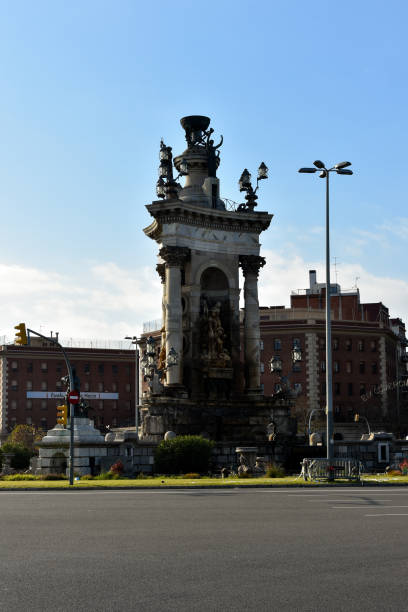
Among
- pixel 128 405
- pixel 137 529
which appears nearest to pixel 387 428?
pixel 128 405

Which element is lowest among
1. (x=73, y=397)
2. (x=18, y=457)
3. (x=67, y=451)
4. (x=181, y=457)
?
(x=18, y=457)

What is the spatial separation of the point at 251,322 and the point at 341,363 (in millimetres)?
66818

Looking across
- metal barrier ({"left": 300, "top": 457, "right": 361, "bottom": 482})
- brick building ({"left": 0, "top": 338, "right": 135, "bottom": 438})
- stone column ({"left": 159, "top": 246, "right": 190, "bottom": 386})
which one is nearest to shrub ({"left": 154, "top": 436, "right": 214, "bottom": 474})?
metal barrier ({"left": 300, "top": 457, "right": 361, "bottom": 482})

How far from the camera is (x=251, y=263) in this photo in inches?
2098

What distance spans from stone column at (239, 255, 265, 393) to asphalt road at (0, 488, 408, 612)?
32.3 metres

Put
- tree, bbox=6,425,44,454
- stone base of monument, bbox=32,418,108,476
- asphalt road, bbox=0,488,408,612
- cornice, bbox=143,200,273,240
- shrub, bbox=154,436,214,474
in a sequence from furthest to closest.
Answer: tree, bbox=6,425,44,454 < cornice, bbox=143,200,273,240 < stone base of monument, bbox=32,418,108,476 < shrub, bbox=154,436,214,474 < asphalt road, bbox=0,488,408,612

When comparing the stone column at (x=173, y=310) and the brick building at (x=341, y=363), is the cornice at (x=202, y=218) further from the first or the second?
the brick building at (x=341, y=363)

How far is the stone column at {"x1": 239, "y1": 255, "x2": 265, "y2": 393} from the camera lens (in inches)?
2063

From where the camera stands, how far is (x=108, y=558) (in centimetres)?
1178

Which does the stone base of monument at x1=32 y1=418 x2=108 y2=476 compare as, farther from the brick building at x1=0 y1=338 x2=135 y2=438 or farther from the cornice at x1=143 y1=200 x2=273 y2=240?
the brick building at x1=0 y1=338 x2=135 y2=438

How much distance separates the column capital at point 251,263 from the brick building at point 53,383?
83.0m

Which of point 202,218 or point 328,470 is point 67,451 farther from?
point 202,218

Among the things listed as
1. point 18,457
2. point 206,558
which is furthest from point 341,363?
point 206,558

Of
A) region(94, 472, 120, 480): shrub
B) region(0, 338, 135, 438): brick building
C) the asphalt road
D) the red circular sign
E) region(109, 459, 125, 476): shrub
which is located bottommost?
region(94, 472, 120, 480): shrub
